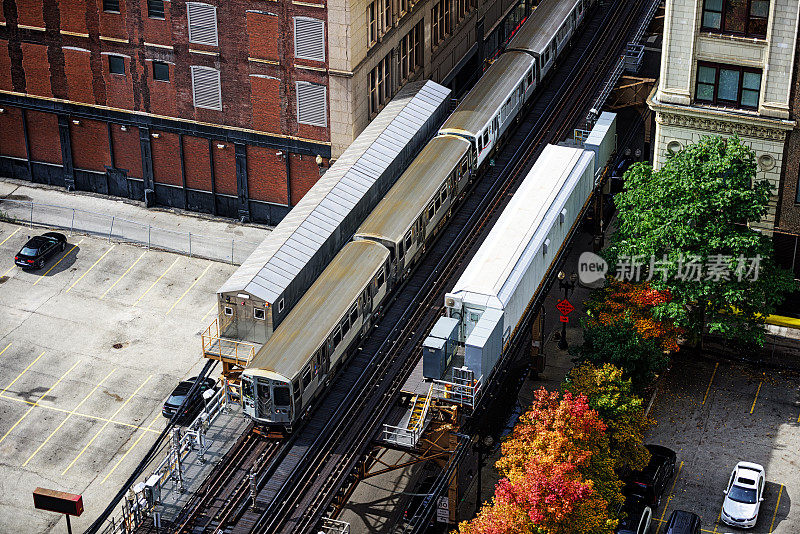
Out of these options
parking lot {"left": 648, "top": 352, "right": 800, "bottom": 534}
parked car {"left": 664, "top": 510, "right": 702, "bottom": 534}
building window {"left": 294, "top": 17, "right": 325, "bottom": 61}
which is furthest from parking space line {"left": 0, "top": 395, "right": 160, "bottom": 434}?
parking lot {"left": 648, "top": 352, "right": 800, "bottom": 534}

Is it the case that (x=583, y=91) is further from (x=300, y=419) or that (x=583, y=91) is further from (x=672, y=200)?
(x=300, y=419)

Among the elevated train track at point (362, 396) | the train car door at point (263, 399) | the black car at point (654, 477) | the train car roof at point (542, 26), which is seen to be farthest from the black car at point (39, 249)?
the black car at point (654, 477)

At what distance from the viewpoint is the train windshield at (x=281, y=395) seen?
2488 inches

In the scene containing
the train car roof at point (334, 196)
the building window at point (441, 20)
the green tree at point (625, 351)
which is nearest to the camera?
the train car roof at point (334, 196)

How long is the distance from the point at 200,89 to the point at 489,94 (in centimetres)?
2131

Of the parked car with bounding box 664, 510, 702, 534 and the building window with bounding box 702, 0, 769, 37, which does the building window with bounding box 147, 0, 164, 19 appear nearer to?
the building window with bounding box 702, 0, 769, 37

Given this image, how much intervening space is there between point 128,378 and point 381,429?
2143cm

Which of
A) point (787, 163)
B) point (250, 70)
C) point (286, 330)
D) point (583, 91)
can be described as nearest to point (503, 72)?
point (583, 91)

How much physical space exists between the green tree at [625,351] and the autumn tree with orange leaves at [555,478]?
7330mm

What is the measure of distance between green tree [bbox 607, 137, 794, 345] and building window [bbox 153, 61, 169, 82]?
3708 cm

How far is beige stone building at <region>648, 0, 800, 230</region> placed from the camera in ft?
244

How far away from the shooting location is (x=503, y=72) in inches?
3708

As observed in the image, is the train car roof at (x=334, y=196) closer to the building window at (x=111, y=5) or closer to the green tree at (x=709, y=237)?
the green tree at (x=709, y=237)

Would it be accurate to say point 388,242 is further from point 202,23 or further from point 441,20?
point 441,20
